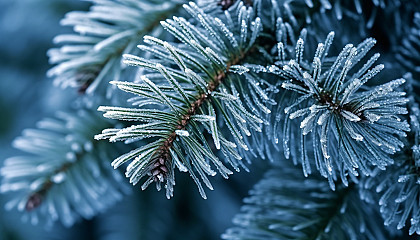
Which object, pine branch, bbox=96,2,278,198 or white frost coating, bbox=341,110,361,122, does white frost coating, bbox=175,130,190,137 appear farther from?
white frost coating, bbox=341,110,361,122

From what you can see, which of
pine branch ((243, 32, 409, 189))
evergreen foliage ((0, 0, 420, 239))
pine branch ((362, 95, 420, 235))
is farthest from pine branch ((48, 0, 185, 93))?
pine branch ((362, 95, 420, 235))

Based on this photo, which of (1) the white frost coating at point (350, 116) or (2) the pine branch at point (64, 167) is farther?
(2) the pine branch at point (64, 167)

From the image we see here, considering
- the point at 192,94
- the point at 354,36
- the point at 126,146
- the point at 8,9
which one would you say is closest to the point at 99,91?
the point at 126,146

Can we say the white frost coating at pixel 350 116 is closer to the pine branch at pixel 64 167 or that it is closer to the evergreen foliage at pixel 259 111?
the evergreen foliage at pixel 259 111

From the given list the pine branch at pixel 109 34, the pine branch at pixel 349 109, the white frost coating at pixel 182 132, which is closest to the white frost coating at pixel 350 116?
the pine branch at pixel 349 109

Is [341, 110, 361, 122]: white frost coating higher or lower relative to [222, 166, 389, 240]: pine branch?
higher

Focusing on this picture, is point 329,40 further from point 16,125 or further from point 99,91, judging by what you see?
point 16,125

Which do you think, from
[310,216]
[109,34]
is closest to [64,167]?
[109,34]
